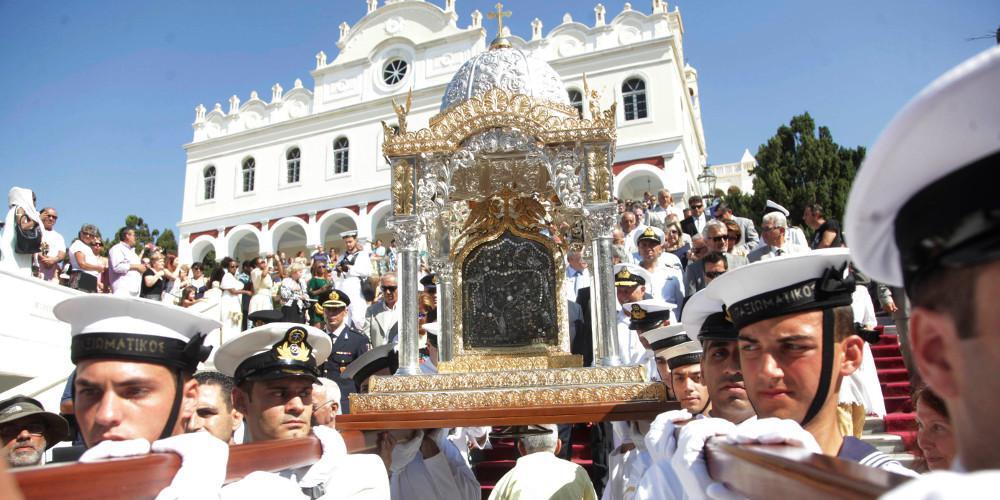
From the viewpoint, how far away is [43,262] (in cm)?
1041

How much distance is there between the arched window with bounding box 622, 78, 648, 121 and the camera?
25891 millimetres

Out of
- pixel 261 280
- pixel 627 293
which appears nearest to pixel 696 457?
pixel 627 293

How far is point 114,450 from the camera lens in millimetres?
1825

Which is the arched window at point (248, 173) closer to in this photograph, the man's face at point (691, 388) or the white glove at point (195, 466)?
the man's face at point (691, 388)

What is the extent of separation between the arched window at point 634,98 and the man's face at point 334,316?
20041mm

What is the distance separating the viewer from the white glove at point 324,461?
3.06 metres

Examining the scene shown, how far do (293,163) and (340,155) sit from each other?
2.75 metres

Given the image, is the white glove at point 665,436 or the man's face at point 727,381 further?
the man's face at point 727,381

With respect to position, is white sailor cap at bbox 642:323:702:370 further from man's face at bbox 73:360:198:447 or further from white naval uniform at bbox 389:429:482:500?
man's face at bbox 73:360:198:447

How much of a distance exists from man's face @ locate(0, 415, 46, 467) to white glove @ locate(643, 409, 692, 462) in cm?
417

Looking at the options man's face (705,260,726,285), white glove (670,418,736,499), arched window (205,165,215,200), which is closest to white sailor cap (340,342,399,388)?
man's face (705,260,726,285)

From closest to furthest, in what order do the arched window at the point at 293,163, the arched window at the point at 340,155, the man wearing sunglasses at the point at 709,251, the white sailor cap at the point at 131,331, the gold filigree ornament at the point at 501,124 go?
the white sailor cap at the point at 131,331
the gold filigree ornament at the point at 501,124
the man wearing sunglasses at the point at 709,251
the arched window at the point at 340,155
the arched window at the point at 293,163

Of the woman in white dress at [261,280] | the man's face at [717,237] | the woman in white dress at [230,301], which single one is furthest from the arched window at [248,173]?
→ the man's face at [717,237]

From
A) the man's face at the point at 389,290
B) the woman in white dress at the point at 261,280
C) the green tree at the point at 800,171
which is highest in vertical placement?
the green tree at the point at 800,171
